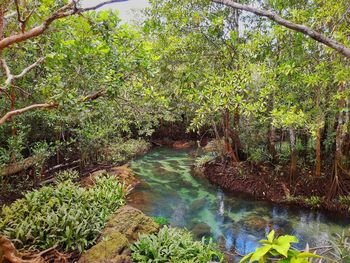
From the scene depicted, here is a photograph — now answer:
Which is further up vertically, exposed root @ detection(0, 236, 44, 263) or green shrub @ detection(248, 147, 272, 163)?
green shrub @ detection(248, 147, 272, 163)

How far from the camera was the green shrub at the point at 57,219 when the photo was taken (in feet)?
19.2

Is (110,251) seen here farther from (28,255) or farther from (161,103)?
(161,103)

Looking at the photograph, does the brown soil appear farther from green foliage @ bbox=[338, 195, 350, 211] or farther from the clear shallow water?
the clear shallow water

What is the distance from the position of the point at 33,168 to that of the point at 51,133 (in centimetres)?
188

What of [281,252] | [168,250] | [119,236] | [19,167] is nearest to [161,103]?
[119,236]

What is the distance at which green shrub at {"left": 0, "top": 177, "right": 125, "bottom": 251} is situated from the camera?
5.86m

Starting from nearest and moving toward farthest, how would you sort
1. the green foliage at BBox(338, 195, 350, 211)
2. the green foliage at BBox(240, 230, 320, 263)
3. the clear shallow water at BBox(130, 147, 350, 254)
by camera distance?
the green foliage at BBox(240, 230, 320, 263) → the clear shallow water at BBox(130, 147, 350, 254) → the green foliage at BBox(338, 195, 350, 211)

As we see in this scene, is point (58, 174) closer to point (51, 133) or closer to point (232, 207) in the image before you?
point (51, 133)

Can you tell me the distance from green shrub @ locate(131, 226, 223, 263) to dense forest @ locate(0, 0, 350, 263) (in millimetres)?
32

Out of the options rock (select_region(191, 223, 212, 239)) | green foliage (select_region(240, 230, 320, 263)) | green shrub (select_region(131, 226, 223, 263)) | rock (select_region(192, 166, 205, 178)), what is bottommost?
rock (select_region(191, 223, 212, 239))

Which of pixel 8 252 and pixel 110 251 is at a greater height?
pixel 8 252

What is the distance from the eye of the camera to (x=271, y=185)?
36.2 feet

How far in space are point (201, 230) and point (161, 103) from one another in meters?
4.40

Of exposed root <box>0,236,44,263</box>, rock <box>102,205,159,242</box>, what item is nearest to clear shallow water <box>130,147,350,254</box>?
rock <box>102,205,159,242</box>
